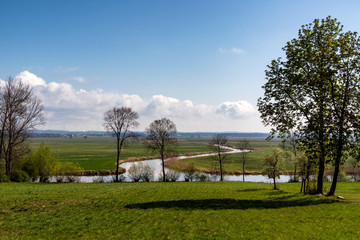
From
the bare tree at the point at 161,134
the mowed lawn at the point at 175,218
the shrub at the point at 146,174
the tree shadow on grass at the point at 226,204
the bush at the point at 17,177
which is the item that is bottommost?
the shrub at the point at 146,174

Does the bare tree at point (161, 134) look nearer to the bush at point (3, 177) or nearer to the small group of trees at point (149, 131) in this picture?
the small group of trees at point (149, 131)

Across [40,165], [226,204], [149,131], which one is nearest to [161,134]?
[149,131]

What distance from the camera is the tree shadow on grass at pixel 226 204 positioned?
20050 millimetres

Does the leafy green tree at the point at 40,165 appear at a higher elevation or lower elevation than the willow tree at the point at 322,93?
lower

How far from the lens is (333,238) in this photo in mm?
12578

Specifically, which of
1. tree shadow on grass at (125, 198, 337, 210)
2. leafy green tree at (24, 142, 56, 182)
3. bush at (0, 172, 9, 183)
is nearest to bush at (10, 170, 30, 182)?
bush at (0, 172, 9, 183)

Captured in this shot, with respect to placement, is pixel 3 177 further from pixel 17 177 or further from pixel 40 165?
pixel 40 165

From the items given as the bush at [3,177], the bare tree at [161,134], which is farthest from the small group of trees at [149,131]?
the bush at [3,177]

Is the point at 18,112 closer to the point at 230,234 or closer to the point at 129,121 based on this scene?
the point at 129,121

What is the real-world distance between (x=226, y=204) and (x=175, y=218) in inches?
257

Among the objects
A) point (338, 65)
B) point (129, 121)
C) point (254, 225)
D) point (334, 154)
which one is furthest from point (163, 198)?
point (129, 121)

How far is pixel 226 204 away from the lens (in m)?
21.0

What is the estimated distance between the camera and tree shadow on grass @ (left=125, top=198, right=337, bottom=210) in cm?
2005

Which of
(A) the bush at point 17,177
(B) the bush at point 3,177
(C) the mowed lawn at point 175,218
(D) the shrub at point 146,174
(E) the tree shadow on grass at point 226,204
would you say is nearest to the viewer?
(C) the mowed lawn at point 175,218
